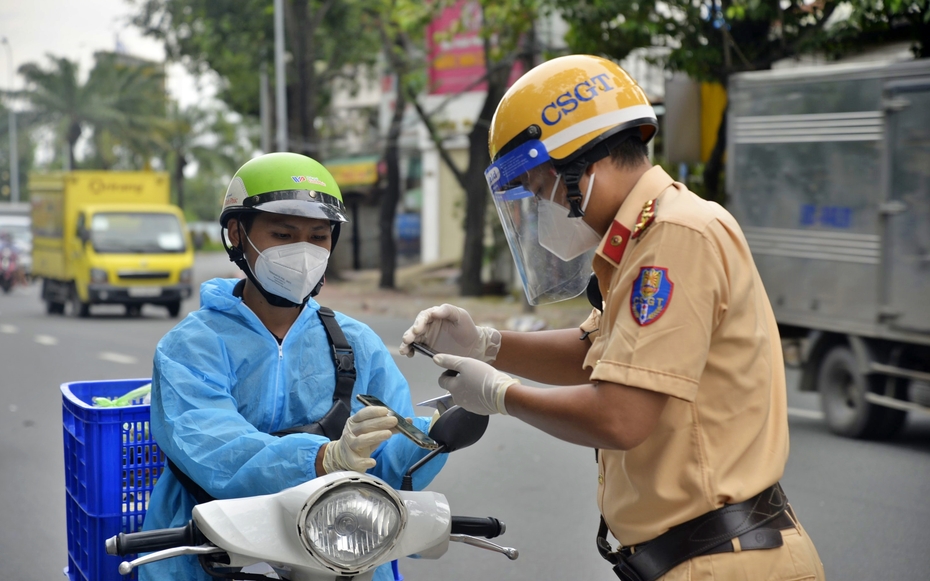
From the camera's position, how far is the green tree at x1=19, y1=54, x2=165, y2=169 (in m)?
44.3

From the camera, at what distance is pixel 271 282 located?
2.81 metres

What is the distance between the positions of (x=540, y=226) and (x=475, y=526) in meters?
0.68

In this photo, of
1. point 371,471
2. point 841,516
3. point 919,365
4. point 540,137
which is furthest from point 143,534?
point 919,365

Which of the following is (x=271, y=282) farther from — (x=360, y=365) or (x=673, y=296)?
(x=673, y=296)

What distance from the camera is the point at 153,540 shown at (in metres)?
2.05

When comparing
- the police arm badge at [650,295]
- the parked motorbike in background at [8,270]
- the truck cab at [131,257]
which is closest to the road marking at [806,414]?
the police arm badge at [650,295]

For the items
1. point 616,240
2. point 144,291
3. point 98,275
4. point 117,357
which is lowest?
point 117,357

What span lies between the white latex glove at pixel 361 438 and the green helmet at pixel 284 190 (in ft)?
2.63

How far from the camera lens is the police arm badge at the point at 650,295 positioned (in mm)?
1844

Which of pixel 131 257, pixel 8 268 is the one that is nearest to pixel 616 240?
pixel 131 257

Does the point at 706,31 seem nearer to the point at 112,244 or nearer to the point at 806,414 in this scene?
the point at 806,414

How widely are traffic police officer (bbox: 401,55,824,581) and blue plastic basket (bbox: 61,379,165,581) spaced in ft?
3.42

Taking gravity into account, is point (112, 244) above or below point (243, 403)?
below

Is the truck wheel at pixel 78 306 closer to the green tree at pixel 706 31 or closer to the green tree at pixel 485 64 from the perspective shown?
the green tree at pixel 485 64
